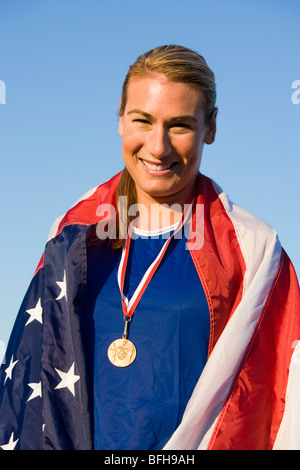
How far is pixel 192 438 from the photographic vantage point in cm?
365

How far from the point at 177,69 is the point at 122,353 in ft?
4.96

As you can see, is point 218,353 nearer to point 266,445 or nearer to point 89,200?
point 266,445

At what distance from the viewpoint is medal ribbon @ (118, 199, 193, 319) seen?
155 inches

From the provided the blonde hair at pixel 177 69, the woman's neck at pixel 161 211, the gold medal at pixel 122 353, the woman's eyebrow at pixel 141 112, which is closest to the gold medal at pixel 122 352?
the gold medal at pixel 122 353

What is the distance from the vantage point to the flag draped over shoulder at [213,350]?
3.73 m

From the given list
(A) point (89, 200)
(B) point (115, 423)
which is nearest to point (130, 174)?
(A) point (89, 200)

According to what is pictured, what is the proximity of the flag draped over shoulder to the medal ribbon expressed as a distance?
3.0 inches

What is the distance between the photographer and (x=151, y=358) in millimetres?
3846

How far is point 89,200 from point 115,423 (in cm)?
136

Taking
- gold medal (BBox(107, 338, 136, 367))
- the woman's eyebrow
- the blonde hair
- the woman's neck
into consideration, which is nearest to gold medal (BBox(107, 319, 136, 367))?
gold medal (BBox(107, 338, 136, 367))

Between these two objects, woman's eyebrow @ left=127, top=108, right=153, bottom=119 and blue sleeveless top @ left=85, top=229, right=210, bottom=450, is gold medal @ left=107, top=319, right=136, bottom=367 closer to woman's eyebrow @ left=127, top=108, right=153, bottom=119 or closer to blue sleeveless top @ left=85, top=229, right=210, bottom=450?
blue sleeveless top @ left=85, top=229, right=210, bottom=450
